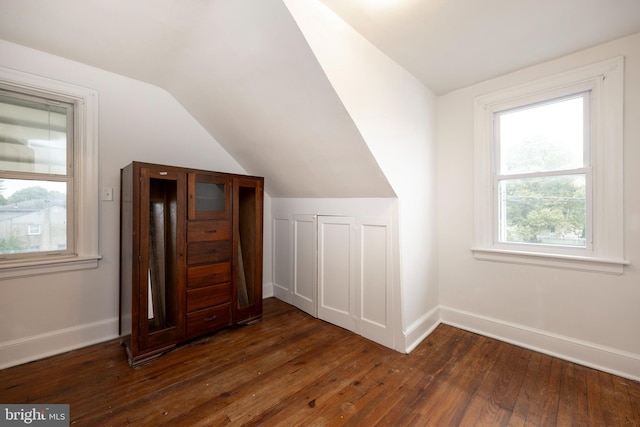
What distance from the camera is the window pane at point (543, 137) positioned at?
7.05 feet

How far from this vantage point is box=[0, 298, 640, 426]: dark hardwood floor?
1.53 metres

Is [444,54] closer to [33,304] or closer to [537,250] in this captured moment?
[537,250]

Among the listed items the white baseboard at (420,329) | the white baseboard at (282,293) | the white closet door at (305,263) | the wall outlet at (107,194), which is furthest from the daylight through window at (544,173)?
the wall outlet at (107,194)

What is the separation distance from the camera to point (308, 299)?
298cm

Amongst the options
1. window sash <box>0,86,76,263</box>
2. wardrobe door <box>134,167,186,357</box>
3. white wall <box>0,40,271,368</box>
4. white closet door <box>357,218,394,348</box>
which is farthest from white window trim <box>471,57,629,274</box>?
window sash <box>0,86,76,263</box>

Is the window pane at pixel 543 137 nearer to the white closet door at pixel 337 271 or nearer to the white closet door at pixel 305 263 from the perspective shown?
the white closet door at pixel 337 271

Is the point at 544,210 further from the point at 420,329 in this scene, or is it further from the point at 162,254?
the point at 162,254

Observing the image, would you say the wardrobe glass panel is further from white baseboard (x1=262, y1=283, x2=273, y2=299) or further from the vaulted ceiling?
white baseboard (x1=262, y1=283, x2=273, y2=299)

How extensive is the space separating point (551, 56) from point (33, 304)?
448 cm

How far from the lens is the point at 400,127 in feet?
7.54

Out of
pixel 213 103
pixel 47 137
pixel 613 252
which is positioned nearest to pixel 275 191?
pixel 213 103

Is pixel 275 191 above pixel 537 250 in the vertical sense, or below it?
above

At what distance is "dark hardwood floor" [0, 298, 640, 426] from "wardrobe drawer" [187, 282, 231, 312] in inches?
12.5

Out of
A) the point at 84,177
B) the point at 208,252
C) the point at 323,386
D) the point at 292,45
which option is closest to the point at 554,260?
the point at 323,386
